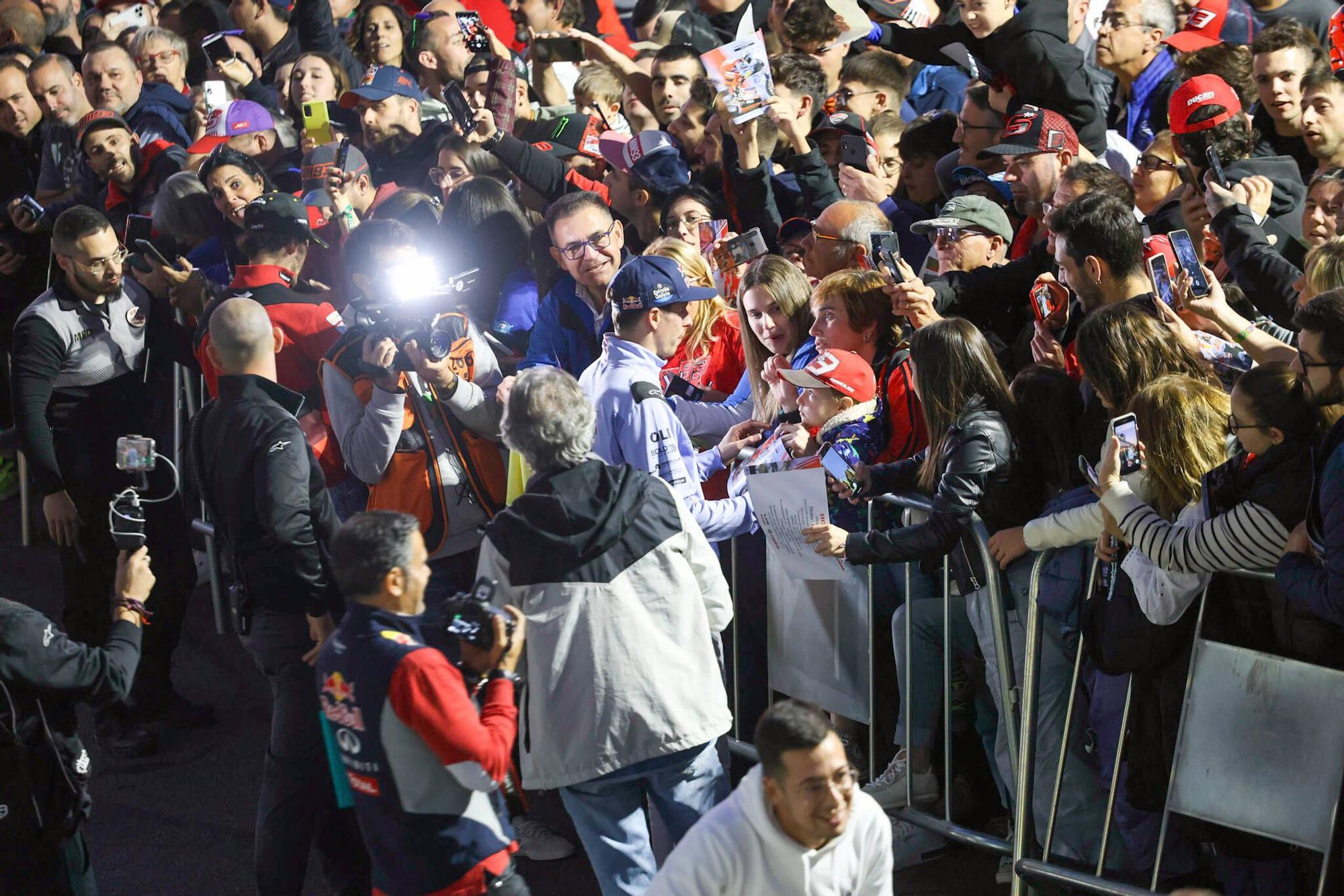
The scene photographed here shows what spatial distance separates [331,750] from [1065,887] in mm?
2229

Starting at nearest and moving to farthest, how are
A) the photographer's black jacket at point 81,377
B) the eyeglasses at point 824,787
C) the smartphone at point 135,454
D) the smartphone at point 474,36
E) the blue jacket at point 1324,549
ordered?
the eyeglasses at point 824,787 → the blue jacket at point 1324,549 → the smartphone at point 135,454 → the photographer's black jacket at point 81,377 → the smartphone at point 474,36

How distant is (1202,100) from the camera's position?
549cm

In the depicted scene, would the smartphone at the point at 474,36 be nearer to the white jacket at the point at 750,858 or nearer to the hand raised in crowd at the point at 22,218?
the hand raised in crowd at the point at 22,218

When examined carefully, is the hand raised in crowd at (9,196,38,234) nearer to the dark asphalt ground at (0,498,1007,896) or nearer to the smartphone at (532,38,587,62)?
the dark asphalt ground at (0,498,1007,896)

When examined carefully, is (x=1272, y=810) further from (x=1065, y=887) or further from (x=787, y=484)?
(x=787, y=484)

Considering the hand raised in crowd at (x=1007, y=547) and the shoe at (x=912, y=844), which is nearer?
the hand raised in crowd at (x=1007, y=547)

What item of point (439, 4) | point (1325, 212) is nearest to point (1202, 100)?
point (1325, 212)

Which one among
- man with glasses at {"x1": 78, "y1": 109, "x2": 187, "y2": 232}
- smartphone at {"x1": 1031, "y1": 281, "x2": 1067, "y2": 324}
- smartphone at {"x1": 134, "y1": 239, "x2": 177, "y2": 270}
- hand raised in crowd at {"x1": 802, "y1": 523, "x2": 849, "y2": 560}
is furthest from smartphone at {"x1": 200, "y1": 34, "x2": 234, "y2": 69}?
hand raised in crowd at {"x1": 802, "y1": 523, "x2": 849, "y2": 560}

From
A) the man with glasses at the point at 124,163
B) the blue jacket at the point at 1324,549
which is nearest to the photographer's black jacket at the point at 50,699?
the blue jacket at the point at 1324,549

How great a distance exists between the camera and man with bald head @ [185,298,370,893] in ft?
16.1

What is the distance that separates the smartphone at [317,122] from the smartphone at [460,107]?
138cm

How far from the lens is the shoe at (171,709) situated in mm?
6852

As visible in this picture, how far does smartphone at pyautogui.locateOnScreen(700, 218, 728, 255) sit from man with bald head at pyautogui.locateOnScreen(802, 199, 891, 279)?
0.54 metres


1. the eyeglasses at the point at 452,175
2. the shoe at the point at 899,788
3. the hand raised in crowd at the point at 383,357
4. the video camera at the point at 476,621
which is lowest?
the shoe at the point at 899,788
